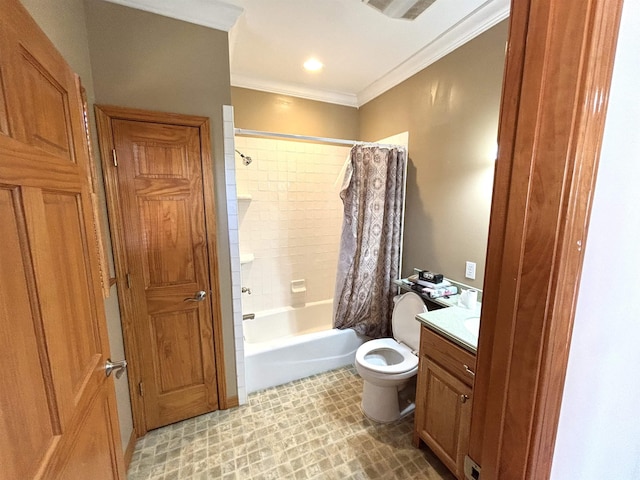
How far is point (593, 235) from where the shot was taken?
49 centimetres

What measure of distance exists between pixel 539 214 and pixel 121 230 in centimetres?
188

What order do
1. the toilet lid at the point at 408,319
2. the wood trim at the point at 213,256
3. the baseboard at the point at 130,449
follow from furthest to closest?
the toilet lid at the point at 408,319 → the wood trim at the point at 213,256 → the baseboard at the point at 130,449

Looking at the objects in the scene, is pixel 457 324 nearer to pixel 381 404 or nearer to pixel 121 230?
pixel 381 404

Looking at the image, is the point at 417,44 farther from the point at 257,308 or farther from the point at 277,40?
the point at 257,308

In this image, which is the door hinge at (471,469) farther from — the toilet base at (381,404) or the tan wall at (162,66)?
the tan wall at (162,66)

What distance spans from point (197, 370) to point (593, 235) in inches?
83.0

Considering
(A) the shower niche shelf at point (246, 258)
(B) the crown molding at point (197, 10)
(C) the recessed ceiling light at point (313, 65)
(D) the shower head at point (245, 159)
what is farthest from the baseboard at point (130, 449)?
(C) the recessed ceiling light at point (313, 65)

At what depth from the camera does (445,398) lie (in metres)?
1.41

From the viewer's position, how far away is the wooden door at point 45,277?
51 centimetres

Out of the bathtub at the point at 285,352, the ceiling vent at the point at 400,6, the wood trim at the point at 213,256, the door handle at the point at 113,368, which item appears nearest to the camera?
the door handle at the point at 113,368

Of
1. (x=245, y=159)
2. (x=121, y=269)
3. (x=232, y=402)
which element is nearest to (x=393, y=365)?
(x=232, y=402)

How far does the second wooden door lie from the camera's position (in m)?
1.58

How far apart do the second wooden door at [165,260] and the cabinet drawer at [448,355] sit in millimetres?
1367

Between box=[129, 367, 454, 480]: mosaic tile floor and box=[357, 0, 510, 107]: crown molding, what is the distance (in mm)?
2583
